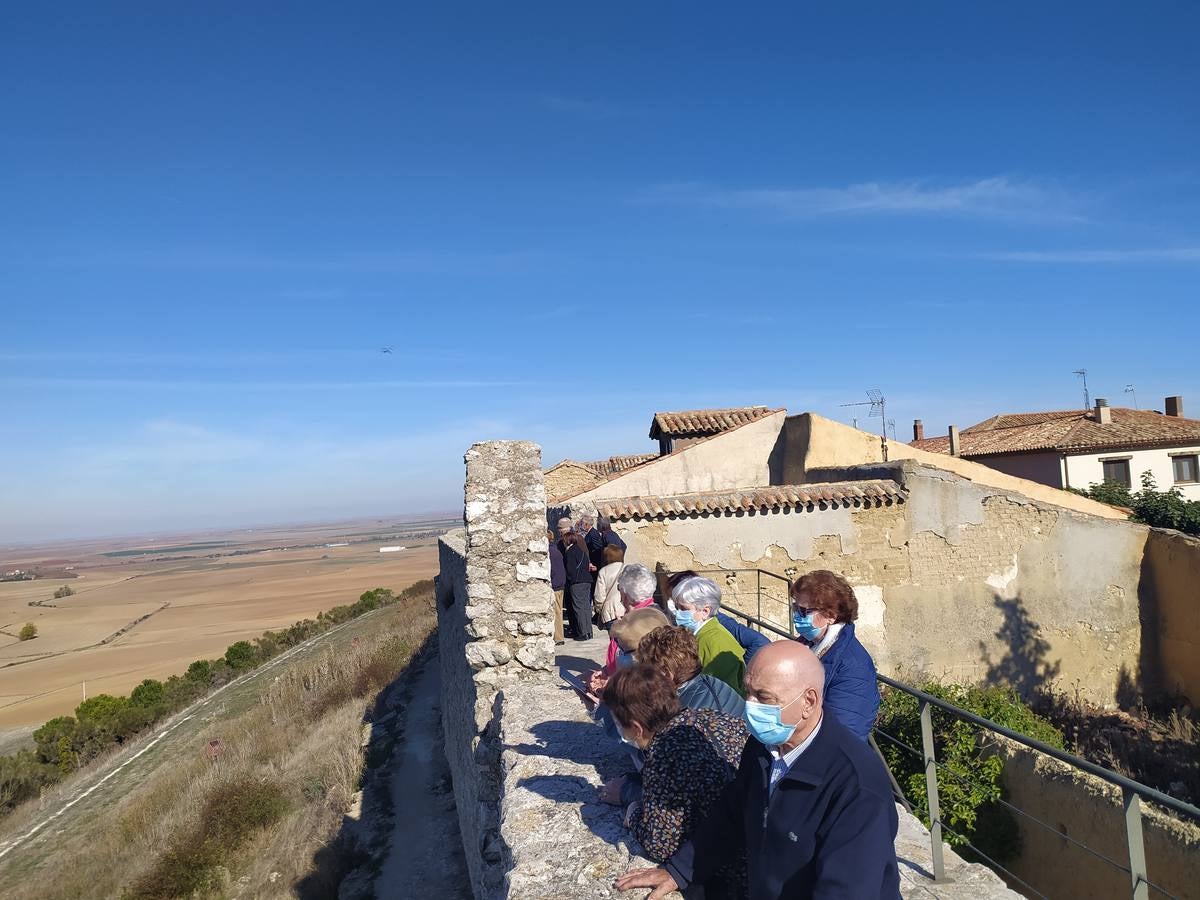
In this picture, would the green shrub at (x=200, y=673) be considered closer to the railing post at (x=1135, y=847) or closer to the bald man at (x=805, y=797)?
the bald man at (x=805, y=797)

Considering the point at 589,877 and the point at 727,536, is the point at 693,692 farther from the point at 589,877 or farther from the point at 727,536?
the point at 727,536

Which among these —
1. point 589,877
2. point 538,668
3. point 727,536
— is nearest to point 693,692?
point 589,877

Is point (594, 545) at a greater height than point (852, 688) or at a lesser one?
greater

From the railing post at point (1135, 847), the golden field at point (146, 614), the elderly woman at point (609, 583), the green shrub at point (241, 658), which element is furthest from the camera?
the golden field at point (146, 614)

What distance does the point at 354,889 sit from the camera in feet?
27.1

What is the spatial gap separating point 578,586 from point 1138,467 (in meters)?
25.9

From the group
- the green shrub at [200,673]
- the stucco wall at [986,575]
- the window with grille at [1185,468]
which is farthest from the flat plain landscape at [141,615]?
the window with grille at [1185,468]

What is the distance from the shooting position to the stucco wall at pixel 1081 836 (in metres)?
5.58

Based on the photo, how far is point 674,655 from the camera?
11.7ft

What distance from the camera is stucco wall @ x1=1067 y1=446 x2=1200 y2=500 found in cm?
2727

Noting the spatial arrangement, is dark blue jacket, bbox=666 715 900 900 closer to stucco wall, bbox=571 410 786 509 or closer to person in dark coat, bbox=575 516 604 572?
person in dark coat, bbox=575 516 604 572

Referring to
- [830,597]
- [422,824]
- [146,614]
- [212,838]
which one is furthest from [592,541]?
[146,614]

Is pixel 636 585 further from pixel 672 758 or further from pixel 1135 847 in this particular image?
pixel 1135 847

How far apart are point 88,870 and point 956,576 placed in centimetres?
1416
